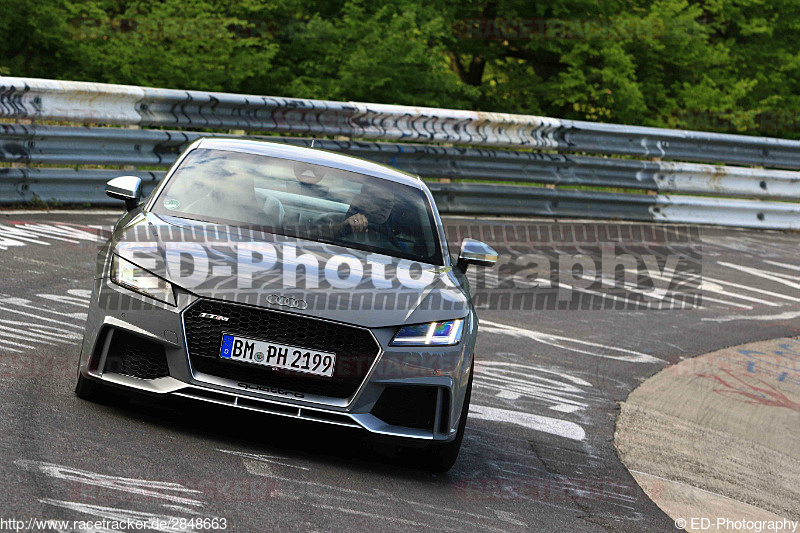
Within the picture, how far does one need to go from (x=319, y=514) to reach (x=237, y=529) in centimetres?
47

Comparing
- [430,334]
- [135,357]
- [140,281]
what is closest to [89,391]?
[135,357]

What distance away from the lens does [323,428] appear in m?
5.58

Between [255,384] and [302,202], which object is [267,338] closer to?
[255,384]

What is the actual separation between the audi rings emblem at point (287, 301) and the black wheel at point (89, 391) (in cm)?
107

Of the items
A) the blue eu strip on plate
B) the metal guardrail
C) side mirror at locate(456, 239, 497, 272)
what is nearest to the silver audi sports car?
the blue eu strip on plate

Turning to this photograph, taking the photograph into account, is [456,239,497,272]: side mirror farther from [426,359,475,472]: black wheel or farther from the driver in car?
[426,359,475,472]: black wheel

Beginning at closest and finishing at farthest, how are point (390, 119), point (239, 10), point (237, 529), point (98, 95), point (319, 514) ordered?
→ point (237, 529) < point (319, 514) < point (98, 95) < point (390, 119) < point (239, 10)

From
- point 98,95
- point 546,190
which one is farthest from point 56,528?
point 546,190

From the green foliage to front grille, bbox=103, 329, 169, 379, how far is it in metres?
17.1

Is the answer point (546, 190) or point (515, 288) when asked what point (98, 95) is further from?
point (546, 190)

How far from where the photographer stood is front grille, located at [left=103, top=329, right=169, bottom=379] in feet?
18.2

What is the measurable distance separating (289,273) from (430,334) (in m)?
0.74

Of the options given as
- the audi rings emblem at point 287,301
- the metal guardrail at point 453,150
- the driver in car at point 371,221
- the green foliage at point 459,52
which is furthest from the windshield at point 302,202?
the green foliage at point 459,52

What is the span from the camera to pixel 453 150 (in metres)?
17.2
